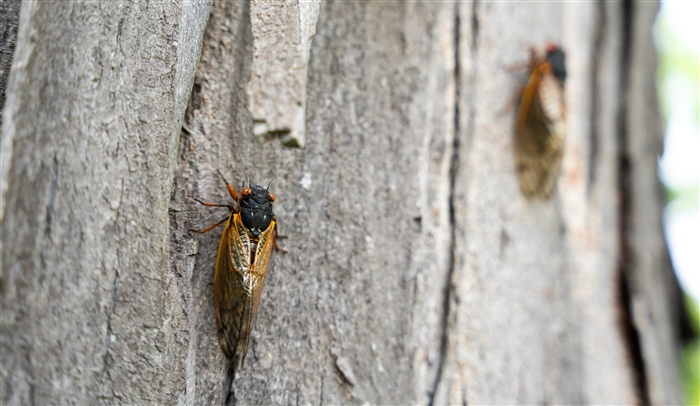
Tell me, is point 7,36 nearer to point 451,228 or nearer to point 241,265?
point 241,265

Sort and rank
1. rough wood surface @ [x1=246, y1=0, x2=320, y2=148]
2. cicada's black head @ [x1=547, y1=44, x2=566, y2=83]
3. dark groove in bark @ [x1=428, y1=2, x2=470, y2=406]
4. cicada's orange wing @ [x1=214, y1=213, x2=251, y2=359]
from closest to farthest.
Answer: rough wood surface @ [x1=246, y1=0, x2=320, y2=148]
cicada's orange wing @ [x1=214, y1=213, x2=251, y2=359]
dark groove in bark @ [x1=428, y1=2, x2=470, y2=406]
cicada's black head @ [x1=547, y1=44, x2=566, y2=83]

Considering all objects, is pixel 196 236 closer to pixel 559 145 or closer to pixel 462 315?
pixel 462 315

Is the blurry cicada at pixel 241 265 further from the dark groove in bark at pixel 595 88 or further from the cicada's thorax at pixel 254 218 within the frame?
the dark groove in bark at pixel 595 88

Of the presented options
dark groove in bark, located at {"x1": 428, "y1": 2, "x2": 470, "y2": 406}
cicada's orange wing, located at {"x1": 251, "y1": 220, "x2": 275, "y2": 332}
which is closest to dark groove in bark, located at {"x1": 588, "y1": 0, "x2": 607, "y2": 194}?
dark groove in bark, located at {"x1": 428, "y1": 2, "x2": 470, "y2": 406}

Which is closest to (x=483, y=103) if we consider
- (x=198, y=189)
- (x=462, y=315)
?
(x=462, y=315)

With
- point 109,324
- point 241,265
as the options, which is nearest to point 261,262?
point 241,265

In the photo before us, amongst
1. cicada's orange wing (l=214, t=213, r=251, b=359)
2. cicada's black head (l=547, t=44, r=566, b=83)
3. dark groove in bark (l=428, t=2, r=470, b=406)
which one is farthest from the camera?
cicada's black head (l=547, t=44, r=566, b=83)

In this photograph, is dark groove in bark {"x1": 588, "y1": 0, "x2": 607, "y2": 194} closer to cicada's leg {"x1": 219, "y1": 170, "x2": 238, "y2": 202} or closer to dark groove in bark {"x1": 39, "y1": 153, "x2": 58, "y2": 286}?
cicada's leg {"x1": 219, "y1": 170, "x2": 238, "y2": 202}
